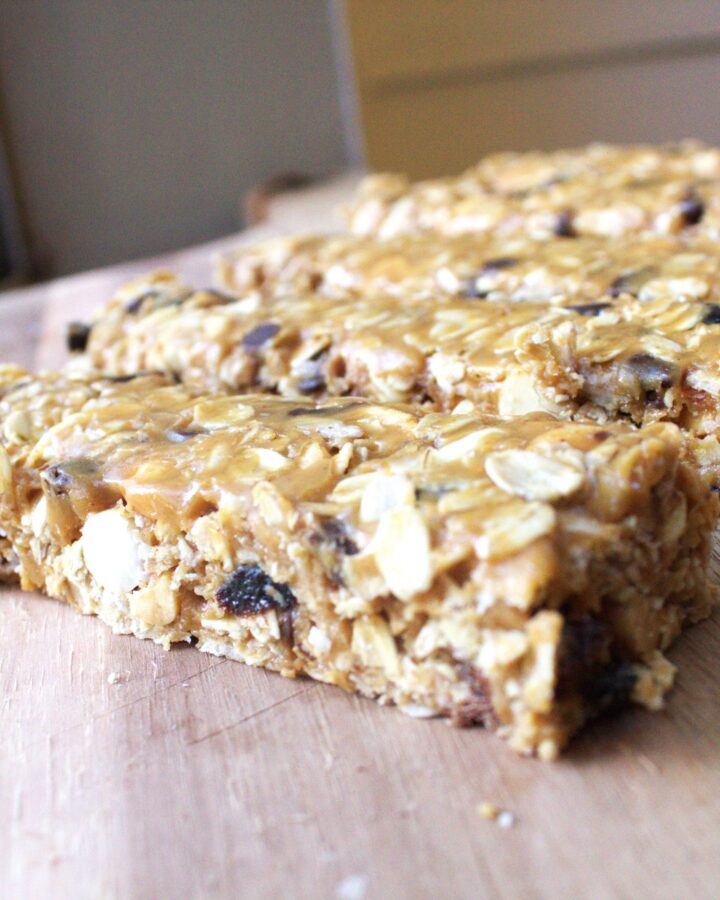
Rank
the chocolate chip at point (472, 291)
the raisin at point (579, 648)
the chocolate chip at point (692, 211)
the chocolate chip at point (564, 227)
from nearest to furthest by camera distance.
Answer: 1. the raisin at point (579, 648)
2. the chocolate chip at point (472, 291)
3. the chocolate chip at point (692, 211)
4. the chocolate chip at point (564, 227)

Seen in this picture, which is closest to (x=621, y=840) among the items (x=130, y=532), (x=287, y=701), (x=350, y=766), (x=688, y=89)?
(x=350, y=766)

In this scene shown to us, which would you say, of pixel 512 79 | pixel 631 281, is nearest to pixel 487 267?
pixel 631 281

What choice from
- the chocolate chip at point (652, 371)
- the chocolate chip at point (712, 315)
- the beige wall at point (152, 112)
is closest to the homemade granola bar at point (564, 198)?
the chocolate chip at point (712, 315)

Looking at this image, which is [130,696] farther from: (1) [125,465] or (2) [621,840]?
(2) [621,840]

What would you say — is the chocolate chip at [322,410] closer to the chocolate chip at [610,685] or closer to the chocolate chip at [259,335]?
the chocolate chip at [259,335]

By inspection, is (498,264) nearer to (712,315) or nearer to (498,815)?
(712,315)

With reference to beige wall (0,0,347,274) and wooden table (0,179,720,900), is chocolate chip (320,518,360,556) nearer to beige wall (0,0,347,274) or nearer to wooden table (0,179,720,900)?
wooden table (0,179,720,900)

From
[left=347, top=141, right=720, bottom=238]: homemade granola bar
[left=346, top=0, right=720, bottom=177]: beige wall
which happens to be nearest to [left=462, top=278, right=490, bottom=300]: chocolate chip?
[left=347, top=141, right=720, bottom=238]: homemade granola bar

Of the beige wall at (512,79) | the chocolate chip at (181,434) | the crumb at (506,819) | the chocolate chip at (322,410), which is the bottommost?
the crumb at (506,819)
